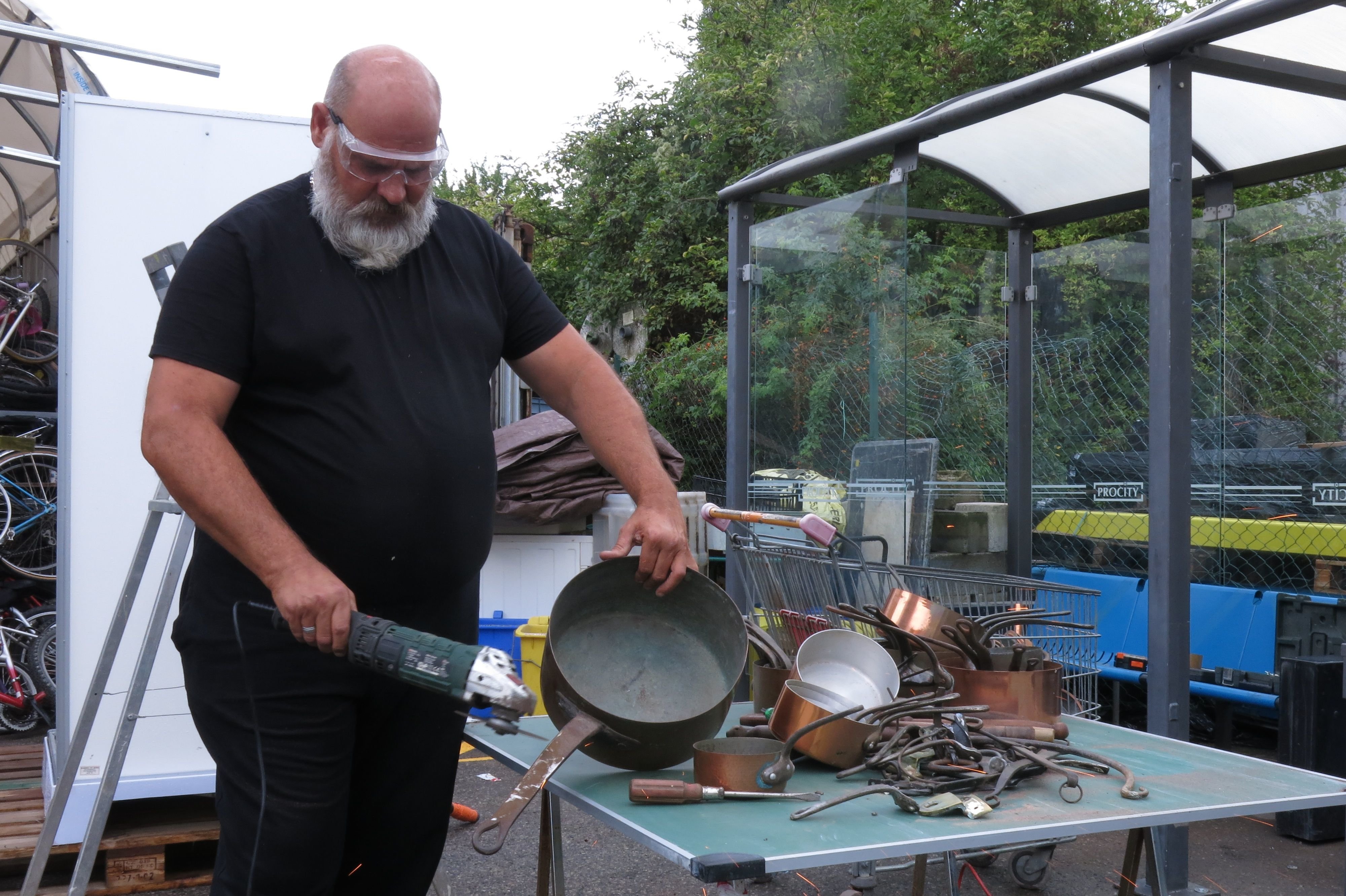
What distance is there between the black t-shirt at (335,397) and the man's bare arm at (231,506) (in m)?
0.08

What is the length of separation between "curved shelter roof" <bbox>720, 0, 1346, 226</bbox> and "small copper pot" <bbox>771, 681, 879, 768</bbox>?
263 centimetres

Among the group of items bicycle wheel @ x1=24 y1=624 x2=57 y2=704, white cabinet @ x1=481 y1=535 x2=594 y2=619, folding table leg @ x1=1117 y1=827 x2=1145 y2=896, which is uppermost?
white cabinet @ x1=481 y1=535 x2=594 y2=619

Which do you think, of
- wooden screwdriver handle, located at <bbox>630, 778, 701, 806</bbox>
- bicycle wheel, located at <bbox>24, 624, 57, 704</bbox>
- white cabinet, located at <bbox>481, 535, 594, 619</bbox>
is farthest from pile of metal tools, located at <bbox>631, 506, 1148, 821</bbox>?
bicycle wheel, located at <bbox>24, 624, 57, 704</bbox>

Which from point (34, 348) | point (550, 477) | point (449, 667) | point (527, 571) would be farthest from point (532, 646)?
point (34, 348)

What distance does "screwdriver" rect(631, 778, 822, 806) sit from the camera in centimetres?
200

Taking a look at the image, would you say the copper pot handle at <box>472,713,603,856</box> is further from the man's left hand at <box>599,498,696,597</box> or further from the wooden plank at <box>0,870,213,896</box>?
the wooden plank at <box>0,870,213,896</box>

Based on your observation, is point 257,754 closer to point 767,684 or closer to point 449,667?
point 449,667

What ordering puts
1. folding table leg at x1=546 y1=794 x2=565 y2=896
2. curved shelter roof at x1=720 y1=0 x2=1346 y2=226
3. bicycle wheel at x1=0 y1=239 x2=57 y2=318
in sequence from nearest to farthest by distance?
folding table leg at x1=546 y1=794 x2=565 y2=896, curved shelter roof at x1=720 y1=0 x2=1346 y2=226, bicycle wheel at x1=0 y1=239 x2=57 y2=318

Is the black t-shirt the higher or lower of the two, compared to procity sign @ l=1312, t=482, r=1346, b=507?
higher

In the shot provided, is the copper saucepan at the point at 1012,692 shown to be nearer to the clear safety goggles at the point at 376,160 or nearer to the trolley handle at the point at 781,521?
the trolley handle at the point at 781,521

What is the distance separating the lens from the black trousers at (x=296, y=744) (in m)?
1.92

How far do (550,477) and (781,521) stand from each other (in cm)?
339

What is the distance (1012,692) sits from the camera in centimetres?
269

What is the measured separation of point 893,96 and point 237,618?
1548cm
